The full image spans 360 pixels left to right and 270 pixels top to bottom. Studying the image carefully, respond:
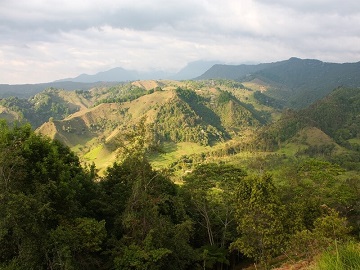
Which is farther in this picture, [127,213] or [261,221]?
[261,221]

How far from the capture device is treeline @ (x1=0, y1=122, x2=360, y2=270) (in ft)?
64.7

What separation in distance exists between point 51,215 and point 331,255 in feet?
70.5

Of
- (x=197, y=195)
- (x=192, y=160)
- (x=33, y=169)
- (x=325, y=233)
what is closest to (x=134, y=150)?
(x=33, y=169)

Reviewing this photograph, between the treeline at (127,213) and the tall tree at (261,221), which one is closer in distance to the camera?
the treeline at (127,213)

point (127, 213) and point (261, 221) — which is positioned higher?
point (127, 213)

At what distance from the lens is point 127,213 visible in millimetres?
24203

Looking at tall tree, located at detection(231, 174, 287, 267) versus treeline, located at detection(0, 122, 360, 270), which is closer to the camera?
treeline, located at detection(0, 122, 360, 270)

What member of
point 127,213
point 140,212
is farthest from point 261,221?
point 127,213

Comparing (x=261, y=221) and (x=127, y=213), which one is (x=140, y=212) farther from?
(x=261, y=221)

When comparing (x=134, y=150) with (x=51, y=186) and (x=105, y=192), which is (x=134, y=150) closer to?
(x=51, y=186)

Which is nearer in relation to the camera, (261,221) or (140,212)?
(140,212)

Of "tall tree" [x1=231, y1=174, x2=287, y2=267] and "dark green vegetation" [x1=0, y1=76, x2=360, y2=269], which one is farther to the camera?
"tall tree" [x1=231, y1=174, x2=287, y2=267]

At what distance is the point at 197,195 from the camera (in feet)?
118

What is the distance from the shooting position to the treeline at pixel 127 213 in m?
19.7
